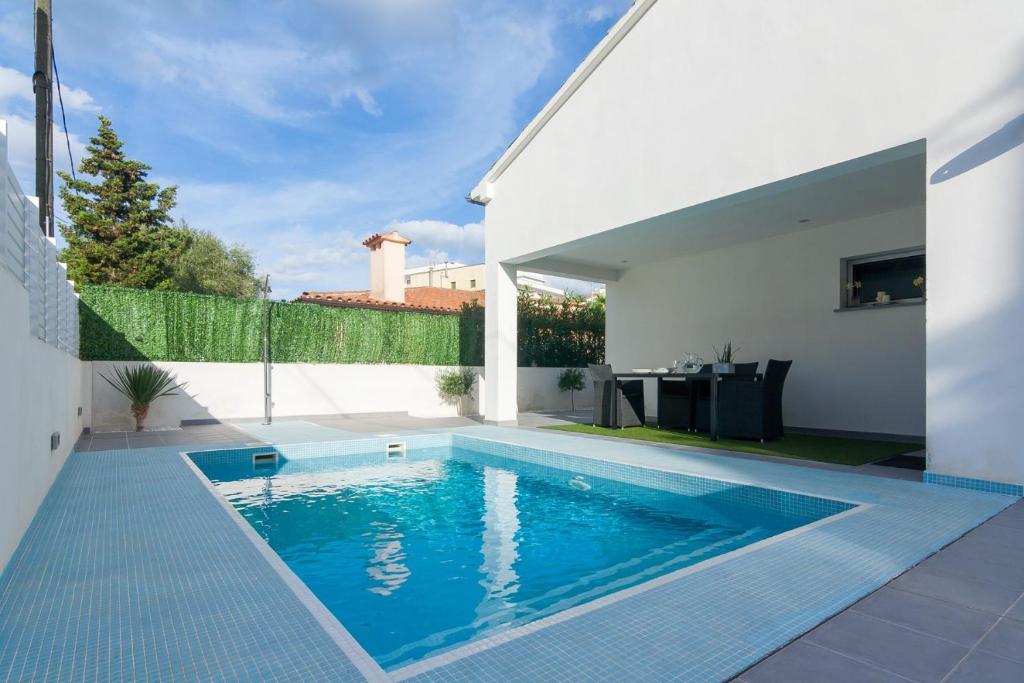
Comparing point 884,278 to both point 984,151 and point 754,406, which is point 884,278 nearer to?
point 754,406

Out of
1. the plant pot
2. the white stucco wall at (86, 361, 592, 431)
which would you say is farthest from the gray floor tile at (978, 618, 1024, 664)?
the white stucco wall at (86, 361, 592, 431)

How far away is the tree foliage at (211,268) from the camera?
927 inches

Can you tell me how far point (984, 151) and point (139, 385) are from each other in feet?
40.3

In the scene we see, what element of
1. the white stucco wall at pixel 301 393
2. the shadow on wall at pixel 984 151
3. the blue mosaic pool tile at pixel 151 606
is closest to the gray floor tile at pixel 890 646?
the blue mosaic pool tile at pixel 151 606

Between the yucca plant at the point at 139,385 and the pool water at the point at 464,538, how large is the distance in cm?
358

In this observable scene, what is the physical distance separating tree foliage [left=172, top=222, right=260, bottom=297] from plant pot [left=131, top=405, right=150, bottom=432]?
13.4 m

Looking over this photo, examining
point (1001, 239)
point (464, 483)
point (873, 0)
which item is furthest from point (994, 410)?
point (464, 483)

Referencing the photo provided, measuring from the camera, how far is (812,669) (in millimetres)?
2113

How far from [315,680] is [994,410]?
5.72 m

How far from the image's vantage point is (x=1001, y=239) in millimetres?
4926

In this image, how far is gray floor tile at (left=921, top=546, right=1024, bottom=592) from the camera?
3.04 metres

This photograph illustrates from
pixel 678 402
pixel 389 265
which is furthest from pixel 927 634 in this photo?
pixel 389 265

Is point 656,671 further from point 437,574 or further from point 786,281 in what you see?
point 786,281

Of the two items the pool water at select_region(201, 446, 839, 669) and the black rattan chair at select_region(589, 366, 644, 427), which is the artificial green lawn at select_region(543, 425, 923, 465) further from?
the pool water at select_region(201, 446, 839, 669)
